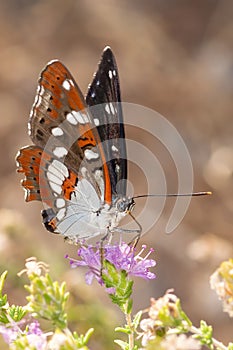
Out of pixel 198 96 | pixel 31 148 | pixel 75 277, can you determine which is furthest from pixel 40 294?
pixel 198 96

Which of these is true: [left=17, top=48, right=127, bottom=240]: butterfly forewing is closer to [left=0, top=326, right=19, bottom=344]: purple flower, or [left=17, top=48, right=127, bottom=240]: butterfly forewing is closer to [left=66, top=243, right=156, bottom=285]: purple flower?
[left=66, top=243, right=156, bottom=285]: purple flower

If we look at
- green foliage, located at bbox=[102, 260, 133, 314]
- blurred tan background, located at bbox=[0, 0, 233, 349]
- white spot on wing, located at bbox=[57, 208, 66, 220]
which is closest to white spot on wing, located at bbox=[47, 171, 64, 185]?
white spot on wing, located at bbox=[57, 208, 66, 220]

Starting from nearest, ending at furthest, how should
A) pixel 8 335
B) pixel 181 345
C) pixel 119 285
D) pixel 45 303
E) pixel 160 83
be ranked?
pixel 181 345
pixel 45 303
pixel 8 335
pixel 119 285
pixel 160 83

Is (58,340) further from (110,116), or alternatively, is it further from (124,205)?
(110,116)

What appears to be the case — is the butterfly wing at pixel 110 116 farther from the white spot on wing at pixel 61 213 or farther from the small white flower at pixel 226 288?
the small white flower at pixel 226 288

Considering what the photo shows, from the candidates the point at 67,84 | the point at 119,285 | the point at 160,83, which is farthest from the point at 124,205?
the point at 160,83

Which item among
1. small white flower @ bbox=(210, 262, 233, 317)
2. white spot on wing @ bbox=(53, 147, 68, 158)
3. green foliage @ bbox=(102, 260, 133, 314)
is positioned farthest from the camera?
white spot on wing @ bbox=(53, 147, 68, 158)

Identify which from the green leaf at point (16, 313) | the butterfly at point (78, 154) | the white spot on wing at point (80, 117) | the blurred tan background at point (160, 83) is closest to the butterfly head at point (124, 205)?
the butterfly at point (78, 154)
